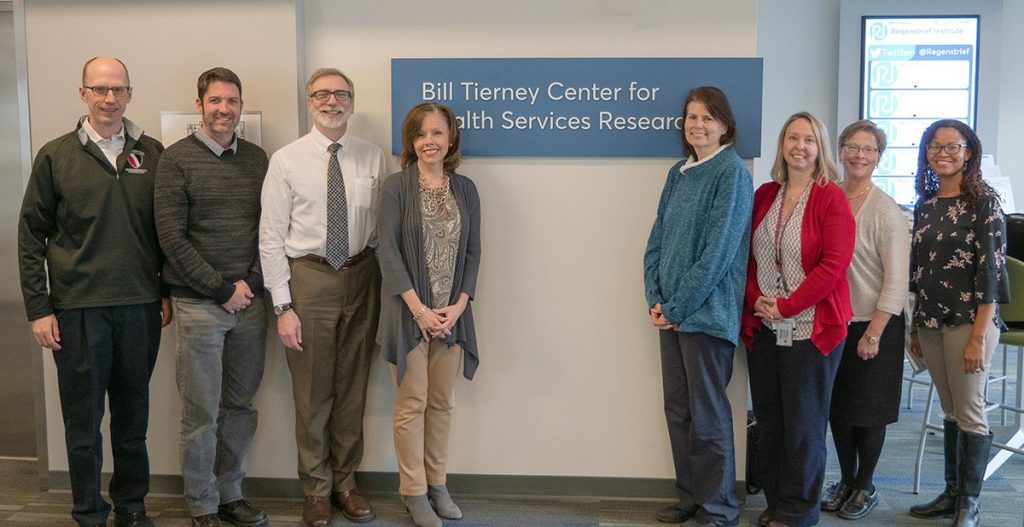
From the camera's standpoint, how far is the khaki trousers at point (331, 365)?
3191 millimetres

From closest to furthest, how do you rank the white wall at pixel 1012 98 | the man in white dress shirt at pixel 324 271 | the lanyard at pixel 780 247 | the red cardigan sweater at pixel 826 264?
the red cardigan sweater at pixel 826 264
the lanyard at pixel 780 247
the man in white dress shirt at pixel 324 271
the white wall at pixel 1012 98

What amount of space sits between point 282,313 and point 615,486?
1547 millimetres

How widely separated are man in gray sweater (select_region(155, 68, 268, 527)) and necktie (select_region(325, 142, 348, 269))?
0.28 m

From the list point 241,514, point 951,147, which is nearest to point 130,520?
point 241,514

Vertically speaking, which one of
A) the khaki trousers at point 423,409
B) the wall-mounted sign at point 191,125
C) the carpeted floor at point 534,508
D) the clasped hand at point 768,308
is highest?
the wall-mounted sign at point 191,125

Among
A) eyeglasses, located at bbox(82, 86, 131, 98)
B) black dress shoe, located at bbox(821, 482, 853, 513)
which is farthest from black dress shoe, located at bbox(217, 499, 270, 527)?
black dress shoe, located at bbox(821, 482, 853, 513)

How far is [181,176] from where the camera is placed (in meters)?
3.03

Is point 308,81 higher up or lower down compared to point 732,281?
higher up

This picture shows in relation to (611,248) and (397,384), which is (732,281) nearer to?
(611,248)

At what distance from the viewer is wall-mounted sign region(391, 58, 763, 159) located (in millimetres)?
3338

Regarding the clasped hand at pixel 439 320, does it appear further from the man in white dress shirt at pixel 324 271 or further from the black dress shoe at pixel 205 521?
the black dress shoe at pixel 205 521

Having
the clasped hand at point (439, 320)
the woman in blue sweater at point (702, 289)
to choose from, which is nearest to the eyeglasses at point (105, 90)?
the clasped hand at point (439, 320)

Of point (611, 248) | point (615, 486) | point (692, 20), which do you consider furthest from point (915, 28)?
point (615, 486)

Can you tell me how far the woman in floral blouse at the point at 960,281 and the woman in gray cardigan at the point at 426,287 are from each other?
1.72 metres
